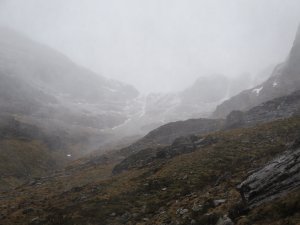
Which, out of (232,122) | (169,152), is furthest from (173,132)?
(169,152)

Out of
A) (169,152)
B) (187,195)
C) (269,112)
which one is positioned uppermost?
(269,112)

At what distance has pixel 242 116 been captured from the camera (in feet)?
309

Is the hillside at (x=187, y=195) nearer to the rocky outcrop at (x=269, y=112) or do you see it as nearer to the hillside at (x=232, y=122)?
the rocky outcrop at (x=269, y=112)

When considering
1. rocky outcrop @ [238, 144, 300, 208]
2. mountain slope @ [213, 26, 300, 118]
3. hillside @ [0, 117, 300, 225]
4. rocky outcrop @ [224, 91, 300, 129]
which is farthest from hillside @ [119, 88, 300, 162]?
rocky outcrop @ [238, 144, 300, 208]

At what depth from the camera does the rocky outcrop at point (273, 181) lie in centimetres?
2409

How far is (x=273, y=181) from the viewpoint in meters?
25.2

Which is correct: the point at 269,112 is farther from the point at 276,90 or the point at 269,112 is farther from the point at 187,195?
the point at 276,90

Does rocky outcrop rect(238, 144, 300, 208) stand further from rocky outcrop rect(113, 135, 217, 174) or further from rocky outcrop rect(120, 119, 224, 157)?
rocky outcrop rect(120, 119, 224, 157)

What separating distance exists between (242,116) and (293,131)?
136 ft

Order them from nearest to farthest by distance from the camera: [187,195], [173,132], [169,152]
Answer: [187,195]
[169,152]
[173,132]

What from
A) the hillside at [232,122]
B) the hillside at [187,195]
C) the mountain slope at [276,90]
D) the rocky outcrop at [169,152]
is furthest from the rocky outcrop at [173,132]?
the hillside at [187,195]

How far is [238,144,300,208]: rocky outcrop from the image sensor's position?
79.0ft

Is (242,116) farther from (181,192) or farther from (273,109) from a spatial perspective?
(181,192)

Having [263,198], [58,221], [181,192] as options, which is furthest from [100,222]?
[263,198]
